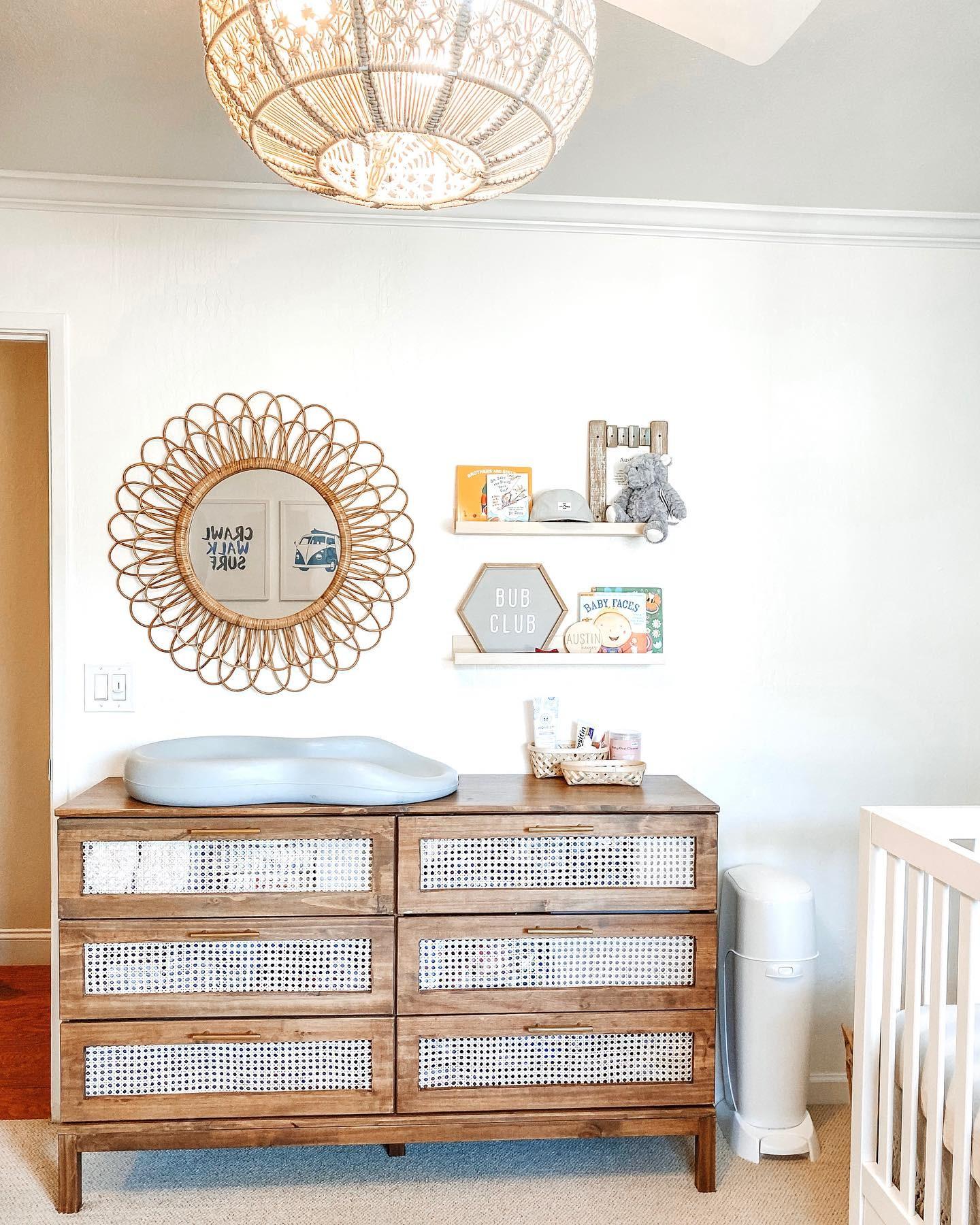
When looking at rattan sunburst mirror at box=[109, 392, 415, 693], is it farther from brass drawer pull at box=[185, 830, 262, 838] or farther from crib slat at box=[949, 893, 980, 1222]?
crib slat at box=[949, 893, 980, 1222]

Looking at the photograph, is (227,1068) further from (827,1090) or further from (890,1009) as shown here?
(827,1090)

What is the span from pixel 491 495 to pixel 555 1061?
4.81ft

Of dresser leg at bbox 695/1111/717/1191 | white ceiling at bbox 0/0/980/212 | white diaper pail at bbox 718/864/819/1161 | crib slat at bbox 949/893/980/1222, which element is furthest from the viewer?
white diaper pail at bbox 718/864/819/1161

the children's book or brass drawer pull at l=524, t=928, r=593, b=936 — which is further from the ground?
the children's book

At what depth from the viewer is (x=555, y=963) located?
2.24 meters

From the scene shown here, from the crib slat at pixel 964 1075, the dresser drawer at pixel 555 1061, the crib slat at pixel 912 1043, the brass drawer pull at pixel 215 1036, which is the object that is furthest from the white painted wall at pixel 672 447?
the crib slat at pixel 964 1075

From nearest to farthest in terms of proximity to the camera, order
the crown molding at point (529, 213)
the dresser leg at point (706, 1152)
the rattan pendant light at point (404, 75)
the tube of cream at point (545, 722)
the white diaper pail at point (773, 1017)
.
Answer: the rattan pendant light at point (404, 75) → the dresser leg at point (706, 1152) → the white diaper pail at point (773, 1017) → the crown molding at point (529, 213) → the tube of cream at point (545, 722)

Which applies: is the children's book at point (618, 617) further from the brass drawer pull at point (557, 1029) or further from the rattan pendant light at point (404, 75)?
the rattan pendant light at point (404, 75)

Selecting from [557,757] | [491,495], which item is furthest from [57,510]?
[557,757]

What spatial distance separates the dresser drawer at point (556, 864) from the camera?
2.23 m

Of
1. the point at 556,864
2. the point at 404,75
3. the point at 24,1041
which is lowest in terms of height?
the point at 24,1041

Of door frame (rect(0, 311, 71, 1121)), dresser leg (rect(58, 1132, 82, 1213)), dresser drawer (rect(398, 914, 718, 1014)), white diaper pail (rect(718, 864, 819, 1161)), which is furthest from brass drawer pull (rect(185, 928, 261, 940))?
white diaper pail (rect(718, 864, 819, 1161))

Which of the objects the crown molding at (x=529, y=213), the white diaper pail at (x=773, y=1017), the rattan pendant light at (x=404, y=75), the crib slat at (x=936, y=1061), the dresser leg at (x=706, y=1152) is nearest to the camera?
the rattan pendant light at (x=404, y=75)

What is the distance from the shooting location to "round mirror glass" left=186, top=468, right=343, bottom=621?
2.59 metres
